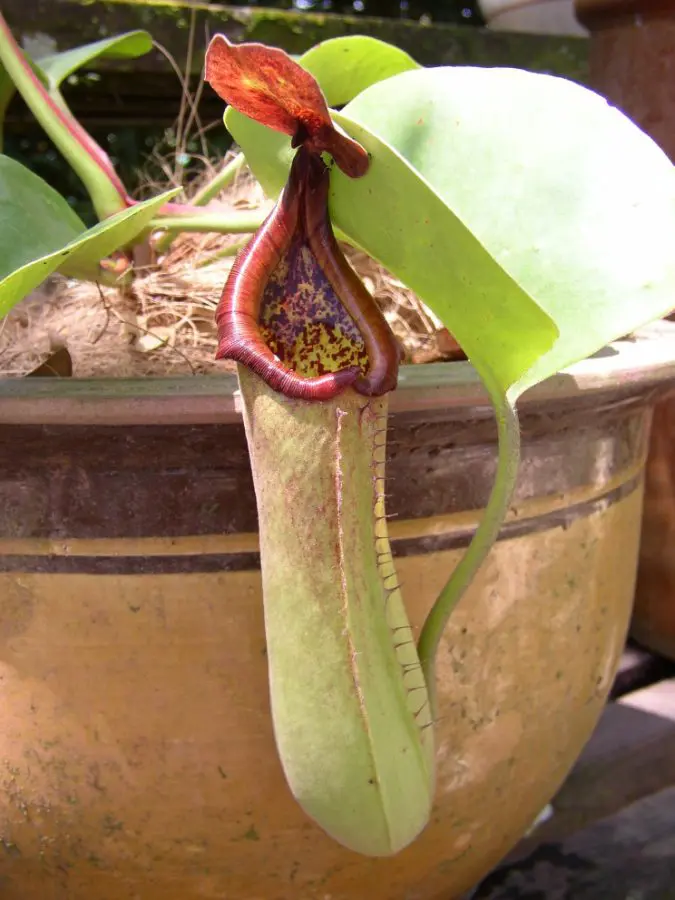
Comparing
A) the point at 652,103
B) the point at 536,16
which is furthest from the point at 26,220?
the point at 536,16

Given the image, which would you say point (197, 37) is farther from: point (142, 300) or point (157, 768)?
point (157, 768)

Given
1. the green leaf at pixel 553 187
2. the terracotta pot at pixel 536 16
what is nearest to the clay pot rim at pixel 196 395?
the green leaf at pixel 553 187

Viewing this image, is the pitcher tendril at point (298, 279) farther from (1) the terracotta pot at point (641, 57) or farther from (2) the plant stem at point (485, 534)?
(1) the terracotta pot at point (641, 57)

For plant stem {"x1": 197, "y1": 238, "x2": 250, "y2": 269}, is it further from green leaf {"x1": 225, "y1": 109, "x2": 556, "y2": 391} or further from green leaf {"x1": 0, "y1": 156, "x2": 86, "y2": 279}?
green leaf {"x1": 225, "y1": 109, "x2": 556, "y2": 391}

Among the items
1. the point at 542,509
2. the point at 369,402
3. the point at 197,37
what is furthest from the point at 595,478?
the point at 197,37

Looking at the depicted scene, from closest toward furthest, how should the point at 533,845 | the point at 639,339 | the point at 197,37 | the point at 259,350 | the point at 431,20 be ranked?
the point at 259,350 < the point at 639,339 < the point at 533,845 < the point at 197,37 < the point at 431,20

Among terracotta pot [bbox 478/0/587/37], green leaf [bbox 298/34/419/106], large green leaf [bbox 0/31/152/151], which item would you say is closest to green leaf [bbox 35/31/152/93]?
large green leaf [bbox 0/31/152/151]

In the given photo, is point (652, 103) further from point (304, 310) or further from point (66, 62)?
point (304, 310)
